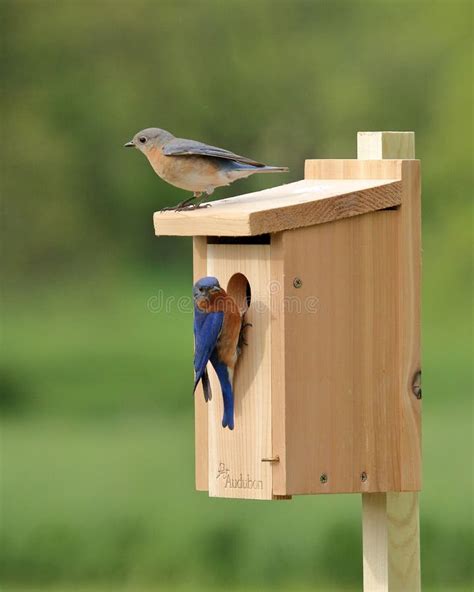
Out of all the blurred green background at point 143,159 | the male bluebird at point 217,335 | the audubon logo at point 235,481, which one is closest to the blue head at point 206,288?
A: the male bluebird at point 217,335

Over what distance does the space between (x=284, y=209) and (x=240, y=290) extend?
1.43 ft

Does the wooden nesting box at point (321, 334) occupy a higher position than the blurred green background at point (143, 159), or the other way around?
the blurred green background at point (143, 159)

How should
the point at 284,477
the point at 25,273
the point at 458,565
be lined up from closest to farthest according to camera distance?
the point at 284,477, the point at 458,565, the point at 25,273

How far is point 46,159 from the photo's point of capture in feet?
39.8

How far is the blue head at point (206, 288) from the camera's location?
4371 millimetres

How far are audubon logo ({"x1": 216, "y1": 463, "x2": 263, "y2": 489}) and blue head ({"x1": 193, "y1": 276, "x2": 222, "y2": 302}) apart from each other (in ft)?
1.67

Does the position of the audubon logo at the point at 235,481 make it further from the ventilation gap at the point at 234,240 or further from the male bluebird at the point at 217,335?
the ventilation gap at the point at 234,240

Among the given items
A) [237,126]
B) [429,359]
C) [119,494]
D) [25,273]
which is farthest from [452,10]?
[119,494]

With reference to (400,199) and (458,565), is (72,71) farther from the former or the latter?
(400,199)

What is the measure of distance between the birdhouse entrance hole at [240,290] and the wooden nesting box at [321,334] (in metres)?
0.01

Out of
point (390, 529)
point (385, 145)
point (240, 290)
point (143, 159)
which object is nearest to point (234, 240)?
point (240, 290)

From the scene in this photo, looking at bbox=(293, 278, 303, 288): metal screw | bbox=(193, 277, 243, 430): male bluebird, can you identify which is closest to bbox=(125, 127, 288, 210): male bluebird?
bbox=(193, 277, 243, 430): male bluebird

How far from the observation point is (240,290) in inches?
181

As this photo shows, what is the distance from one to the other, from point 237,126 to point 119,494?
3.65 metres
